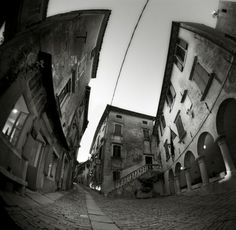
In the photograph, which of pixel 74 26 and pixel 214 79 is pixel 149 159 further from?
pixel 74 26

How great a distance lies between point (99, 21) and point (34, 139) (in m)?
10.5

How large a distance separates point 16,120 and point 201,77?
33.8 feet

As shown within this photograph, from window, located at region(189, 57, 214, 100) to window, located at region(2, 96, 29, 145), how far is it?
935 cm

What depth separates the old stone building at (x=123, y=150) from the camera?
64.8 ft

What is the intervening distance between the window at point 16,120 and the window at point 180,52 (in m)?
11.8

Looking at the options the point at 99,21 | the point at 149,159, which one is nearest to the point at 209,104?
the point at 99,21

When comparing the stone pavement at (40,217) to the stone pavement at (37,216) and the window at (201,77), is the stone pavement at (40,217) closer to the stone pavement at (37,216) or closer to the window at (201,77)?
the stone pavement at (37,216)

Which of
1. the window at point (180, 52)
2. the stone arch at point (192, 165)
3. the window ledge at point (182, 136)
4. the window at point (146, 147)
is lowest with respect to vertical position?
the stone arch at point (192, 165)

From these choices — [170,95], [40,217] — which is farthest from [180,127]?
[40,217]

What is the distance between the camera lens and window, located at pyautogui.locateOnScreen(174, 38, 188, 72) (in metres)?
12.1

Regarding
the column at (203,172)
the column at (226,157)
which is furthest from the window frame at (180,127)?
the column at (226,157)

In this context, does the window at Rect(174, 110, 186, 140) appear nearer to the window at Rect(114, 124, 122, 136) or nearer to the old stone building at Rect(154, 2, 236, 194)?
the old stone building at Rect(154, 2, 236, 194)

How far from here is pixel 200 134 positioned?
9758mm

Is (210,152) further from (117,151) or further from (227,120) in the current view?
(117,151)
